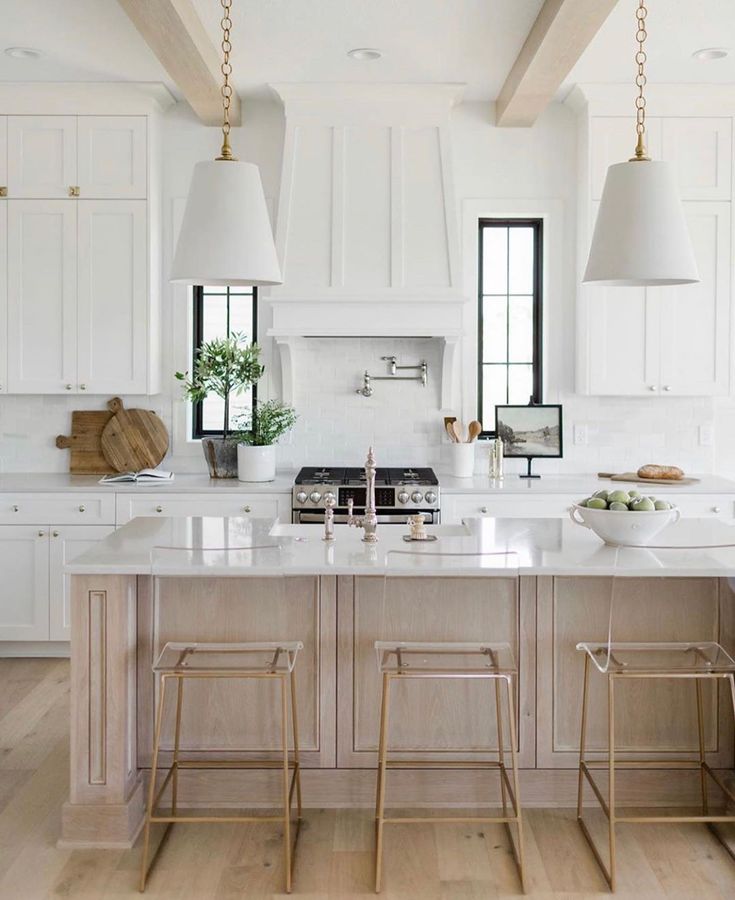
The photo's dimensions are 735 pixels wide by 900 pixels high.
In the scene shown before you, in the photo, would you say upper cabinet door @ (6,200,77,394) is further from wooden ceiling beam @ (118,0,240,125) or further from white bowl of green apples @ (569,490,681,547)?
white bowl of green apples @ (569,490,681,547)

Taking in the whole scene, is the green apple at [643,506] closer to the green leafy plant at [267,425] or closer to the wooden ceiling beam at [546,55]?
the wooden ceiling beam at [546,55]

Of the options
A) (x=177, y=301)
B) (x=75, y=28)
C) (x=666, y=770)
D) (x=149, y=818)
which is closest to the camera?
(x=149, y=818)

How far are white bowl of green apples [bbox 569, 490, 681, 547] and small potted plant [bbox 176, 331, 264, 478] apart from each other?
2.57m

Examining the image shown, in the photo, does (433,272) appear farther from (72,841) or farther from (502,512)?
(72,841)

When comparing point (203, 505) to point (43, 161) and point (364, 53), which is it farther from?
point (364, 53)

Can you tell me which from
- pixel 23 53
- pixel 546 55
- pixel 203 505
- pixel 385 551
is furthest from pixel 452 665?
pixel 23 53

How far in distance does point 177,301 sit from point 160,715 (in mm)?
3236

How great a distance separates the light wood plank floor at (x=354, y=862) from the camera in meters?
3.02

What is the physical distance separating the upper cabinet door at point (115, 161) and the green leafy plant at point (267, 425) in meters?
1.33

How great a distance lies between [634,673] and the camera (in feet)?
9.98

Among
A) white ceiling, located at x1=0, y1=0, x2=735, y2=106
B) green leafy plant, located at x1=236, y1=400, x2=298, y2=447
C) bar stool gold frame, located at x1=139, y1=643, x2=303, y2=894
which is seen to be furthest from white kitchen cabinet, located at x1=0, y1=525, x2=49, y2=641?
white ceiling, located at x1=0, y1=0, x2=735, y2=106

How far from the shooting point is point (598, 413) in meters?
5.93

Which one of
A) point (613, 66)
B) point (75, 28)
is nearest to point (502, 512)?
point (613, 66)

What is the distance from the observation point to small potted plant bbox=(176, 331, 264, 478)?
5566 millimetres
